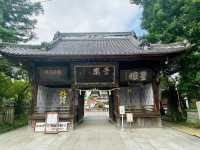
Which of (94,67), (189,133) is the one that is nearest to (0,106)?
(94,67)

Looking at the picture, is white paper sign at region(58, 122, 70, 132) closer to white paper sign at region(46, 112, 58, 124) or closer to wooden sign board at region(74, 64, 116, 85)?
white paper sign at region(46, 112, 58, 124)

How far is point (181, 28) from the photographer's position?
A: 1526 cm

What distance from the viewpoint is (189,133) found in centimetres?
1106

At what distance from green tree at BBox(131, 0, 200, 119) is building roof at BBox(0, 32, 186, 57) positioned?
1.11 meters

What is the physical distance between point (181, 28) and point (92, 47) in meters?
6.44

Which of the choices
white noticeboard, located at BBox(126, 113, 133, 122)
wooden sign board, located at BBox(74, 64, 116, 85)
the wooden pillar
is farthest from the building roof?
white noticeboard, located at BBox(126, 113, 133, 122)

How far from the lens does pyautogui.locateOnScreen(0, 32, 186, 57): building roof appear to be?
13289 millimetres

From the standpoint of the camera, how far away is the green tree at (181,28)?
13688mm

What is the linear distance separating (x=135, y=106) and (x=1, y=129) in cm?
856

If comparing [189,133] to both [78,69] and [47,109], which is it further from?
[47,109]

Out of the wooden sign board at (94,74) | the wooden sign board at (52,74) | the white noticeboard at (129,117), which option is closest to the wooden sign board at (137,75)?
the wooden sign board at (94,74)

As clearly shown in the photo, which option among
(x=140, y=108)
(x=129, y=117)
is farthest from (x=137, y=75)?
(x=129, y=117)

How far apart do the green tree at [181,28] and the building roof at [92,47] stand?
111cm

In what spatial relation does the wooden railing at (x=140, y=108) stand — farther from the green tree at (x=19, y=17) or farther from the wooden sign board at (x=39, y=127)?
the green tree at (x=19, y=17)
